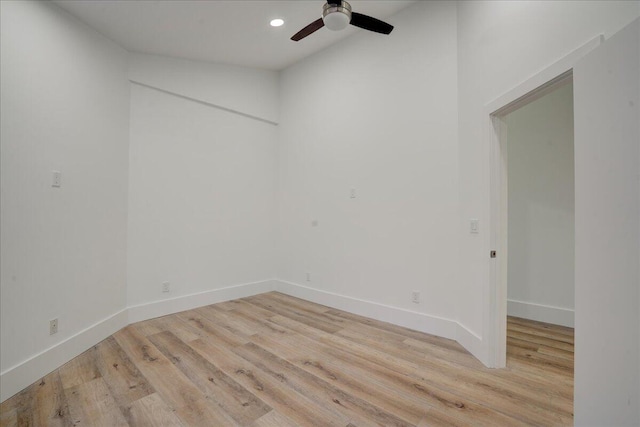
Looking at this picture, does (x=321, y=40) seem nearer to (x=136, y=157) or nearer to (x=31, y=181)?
(x=136, y=157)

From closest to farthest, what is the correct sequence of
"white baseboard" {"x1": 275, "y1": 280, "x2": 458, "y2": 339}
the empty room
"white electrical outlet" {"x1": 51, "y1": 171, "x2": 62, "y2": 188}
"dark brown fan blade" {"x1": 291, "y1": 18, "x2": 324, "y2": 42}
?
the empty room < "dark brown fan blade" {"x1": 291, "y1": 18, "x2": 324, "y2": 42} < "white electrical outlet" {"x1": 51, "y1": 171, "x2": 62, "y2": 188} < "white baseboard" {"x1": 275, "y1": 280, "x2": 458, "y2": 339}

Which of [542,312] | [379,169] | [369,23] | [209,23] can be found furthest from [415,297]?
[209,23]

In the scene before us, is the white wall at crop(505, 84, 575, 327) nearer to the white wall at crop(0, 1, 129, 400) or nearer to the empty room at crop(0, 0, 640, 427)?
the empty room at crop(0, 0, 640, 427)

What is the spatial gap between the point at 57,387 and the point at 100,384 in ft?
0.90

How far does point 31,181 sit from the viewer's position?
2.12 m

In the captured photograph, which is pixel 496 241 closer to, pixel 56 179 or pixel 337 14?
pixel 337 14

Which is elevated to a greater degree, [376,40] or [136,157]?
[376,40]

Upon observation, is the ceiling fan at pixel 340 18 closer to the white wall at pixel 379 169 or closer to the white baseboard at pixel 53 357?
the white wall at pixel 379 169

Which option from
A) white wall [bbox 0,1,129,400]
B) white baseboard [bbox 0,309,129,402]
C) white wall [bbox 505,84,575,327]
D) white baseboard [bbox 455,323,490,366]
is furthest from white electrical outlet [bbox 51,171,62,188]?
white wall [bbox 505,84,575,327]

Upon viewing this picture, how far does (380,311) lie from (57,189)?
316 cm

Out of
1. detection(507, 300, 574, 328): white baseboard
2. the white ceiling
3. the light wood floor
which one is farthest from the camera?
detection(507, 300, 574, 328): white baseboard

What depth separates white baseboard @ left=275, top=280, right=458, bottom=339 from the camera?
9.00 ft

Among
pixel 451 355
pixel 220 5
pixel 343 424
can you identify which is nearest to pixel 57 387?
pixel 343 424

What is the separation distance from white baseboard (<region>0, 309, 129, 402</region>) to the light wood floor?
2.4 inches
